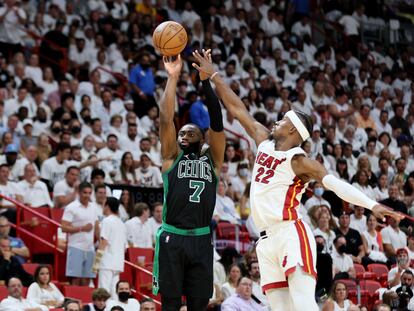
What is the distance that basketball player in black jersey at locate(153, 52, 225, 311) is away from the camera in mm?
8359

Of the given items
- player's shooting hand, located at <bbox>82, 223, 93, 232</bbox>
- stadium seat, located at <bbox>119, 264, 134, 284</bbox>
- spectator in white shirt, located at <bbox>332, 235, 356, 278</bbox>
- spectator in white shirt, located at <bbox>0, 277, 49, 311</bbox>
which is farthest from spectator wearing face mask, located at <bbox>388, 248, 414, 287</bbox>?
spectator in white shirt, located at <bbox>0, 277, 49, 311</bbox>

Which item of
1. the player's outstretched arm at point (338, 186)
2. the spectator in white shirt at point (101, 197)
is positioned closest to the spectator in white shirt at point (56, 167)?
the spectator in white shirt at point (101, 197)

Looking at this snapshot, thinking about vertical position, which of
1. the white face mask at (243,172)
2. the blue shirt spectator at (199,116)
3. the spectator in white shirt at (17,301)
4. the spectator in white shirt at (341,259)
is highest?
the blue shirt spectator at (199,116)

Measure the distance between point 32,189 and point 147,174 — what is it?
223cm

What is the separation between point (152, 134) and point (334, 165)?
3762 mm

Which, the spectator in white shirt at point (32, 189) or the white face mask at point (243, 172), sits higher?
the white face mask at point (243, 172)

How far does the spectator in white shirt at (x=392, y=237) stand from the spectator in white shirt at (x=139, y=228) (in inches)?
176

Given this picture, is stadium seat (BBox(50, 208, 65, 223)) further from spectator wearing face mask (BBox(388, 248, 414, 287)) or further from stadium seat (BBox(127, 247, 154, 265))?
spectator wearing face mask (BBox(388, 248, 414, 287))

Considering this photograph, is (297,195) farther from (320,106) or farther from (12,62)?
(320,106)

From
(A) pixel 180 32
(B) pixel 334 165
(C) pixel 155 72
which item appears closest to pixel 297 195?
(A) pixel 180 32

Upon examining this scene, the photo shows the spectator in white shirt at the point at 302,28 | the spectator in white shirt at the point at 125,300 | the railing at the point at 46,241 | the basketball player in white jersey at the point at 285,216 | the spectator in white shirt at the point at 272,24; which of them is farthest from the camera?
the spectator in white shirt at the point at 302,28

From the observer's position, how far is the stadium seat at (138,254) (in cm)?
1430

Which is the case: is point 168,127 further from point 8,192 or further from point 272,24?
point 272,24

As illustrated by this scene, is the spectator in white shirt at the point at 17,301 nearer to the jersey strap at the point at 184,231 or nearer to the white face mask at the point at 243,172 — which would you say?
the jersey strap at the point at 184,231
